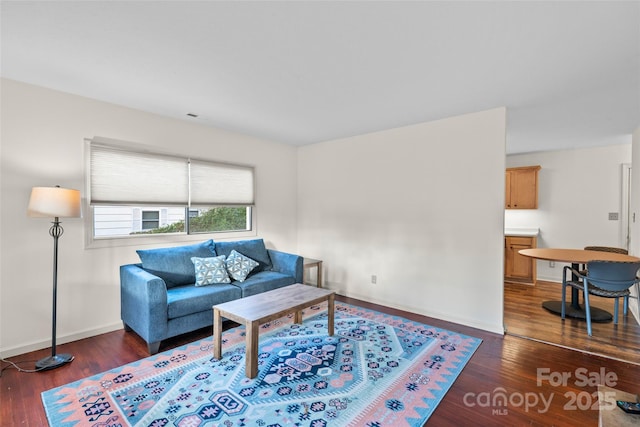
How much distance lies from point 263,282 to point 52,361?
1992 mm

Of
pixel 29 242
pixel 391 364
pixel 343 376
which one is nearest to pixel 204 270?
pixel 29 242

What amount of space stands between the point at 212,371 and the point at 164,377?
1.19 ft

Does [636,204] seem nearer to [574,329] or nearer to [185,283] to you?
[574,329]

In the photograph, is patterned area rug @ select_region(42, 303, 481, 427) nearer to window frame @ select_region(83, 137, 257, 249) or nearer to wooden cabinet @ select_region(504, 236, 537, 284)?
window frame @ select_region(83, 137, 257, 249)

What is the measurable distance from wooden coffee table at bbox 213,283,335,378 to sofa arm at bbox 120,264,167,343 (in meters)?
0.54

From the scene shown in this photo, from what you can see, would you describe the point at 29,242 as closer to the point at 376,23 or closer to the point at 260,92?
the point at 260,92

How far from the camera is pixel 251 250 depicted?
13.7 ft

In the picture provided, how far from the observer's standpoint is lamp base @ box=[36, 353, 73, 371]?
241cm

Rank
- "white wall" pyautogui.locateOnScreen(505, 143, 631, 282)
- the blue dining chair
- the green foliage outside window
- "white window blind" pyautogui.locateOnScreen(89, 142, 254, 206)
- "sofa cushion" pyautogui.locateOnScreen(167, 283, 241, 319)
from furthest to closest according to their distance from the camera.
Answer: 1. "white wall" pyautogui.locateOnScreen(505, 143, 631, 282)
2. the green foliage outside window
3. "white window blind" pyautogui.locateOnScreen(89, 142, 254, 206)
4. the blue dining chair
5. "sofa cushion" pyautogui.locateOnScreen(167, 283, 241, 319)

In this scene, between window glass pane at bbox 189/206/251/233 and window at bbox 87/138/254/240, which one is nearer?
window at bbox 87/138/254/240

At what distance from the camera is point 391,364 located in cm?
251

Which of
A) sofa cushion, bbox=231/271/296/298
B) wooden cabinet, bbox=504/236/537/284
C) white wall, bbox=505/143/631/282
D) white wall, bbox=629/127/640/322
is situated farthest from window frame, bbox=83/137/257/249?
white wall, bbox=505/143/631/282

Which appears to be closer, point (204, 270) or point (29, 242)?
point (29, 242)

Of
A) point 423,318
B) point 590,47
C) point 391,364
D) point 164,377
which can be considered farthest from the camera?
point 423,318
